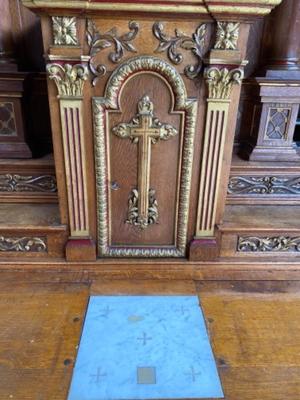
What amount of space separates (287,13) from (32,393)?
7.77 feet

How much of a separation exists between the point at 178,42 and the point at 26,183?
4.05 feet

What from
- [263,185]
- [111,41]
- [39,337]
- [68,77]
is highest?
[111,41]

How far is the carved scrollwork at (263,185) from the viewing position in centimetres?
207

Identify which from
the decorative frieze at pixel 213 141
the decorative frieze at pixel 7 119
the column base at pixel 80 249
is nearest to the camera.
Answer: the decorative frieze at pixel 213 141

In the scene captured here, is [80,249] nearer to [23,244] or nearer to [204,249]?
[23,244]

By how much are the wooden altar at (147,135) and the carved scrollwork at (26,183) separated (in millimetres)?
14

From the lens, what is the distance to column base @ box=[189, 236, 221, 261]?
177cm

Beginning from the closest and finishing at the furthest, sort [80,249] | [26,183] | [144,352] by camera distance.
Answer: [144,352]
[80,249]
[26,183]

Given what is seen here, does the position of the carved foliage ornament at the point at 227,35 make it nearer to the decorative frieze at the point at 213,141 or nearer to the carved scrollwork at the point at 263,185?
the decorative frieze at the point at 213,141

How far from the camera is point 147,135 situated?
5.07ft

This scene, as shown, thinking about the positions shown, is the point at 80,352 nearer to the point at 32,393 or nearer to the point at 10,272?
the point at 32,393

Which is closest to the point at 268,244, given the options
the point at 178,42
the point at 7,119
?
the point at 178,42

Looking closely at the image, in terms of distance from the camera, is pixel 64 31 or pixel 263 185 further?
pixel 263 185

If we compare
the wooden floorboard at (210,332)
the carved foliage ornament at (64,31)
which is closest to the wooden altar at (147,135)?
the carved foliage ornament at (64,31)
